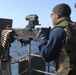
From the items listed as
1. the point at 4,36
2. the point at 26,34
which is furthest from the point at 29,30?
the point at 4,36

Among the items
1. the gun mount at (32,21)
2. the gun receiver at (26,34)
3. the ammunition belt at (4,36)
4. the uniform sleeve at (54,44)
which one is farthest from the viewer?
the ammunition belt at (4,36)

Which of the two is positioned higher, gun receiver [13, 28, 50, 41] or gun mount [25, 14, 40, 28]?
gun mount [25, 14, 40, 28]

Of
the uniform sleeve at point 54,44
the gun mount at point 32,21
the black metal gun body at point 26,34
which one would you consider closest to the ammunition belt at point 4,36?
the black metal gun body at point 26,34

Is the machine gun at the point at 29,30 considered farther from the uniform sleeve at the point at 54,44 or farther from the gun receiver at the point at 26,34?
the uniform sleeve at the point at 54,44

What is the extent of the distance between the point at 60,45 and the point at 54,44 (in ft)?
0.25

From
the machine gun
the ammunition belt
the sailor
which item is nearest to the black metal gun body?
the machine gun

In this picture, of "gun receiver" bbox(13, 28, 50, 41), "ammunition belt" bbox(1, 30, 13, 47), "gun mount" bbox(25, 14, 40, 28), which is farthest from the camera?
"ammunition belt" bbox(1, 30, 13, 47)

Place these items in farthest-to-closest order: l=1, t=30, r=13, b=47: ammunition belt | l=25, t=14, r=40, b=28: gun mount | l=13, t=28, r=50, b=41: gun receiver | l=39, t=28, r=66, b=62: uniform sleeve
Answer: l=1, t=30, r=13, b=47: ammunition belt
l=25, t=14, r=40, b=28: gun mount
l=13, t=28, r=50, b=41: gun receiver
l=39, t=28, r=66, b=62: uniform sleeve

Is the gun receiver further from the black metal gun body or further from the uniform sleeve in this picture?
the uniform sleeve

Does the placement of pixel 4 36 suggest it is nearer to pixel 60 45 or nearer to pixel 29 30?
pixel 29 30

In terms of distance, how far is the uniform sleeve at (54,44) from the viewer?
11.8 feet

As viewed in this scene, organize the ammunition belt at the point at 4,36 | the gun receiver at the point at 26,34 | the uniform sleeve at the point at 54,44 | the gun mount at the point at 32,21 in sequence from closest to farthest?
the uniform sleeve at the point at 54,44, the gun receiver at the point at 26,34, the gun mount at the point at 32,21, the ammunition belt at the point at 4,36

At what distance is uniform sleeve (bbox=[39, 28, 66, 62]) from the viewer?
3586 mm

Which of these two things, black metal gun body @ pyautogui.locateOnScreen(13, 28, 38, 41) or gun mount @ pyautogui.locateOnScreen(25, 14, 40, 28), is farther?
gun mount @ pyautogui.locateOnScreen(25, 14, 40, 28)
